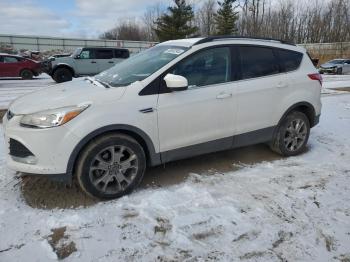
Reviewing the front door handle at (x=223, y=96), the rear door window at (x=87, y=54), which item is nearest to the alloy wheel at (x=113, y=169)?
the front door handle at (x=223, y=96)

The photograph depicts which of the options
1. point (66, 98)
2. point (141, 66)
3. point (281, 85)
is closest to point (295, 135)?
point (281, 85)

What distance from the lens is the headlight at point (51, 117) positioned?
342 cm

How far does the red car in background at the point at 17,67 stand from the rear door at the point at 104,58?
389 centimetres

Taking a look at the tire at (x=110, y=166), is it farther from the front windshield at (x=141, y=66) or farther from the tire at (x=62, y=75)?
the tire at (x=62, y=75)

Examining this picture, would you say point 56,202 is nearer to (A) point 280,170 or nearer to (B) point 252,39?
(A) point 280,170

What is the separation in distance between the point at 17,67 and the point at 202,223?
18.4 m

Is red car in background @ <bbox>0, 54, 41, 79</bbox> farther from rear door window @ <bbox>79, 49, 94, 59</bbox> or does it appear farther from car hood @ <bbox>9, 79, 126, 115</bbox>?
car hood @ <bbox>9, 79, 126, 115</bbox>

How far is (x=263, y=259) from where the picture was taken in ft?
9.20

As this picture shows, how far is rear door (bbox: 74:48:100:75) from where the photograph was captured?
17.4 meters

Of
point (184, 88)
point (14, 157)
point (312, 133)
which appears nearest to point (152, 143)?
point (184, 88)

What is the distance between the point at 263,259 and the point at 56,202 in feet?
7.31

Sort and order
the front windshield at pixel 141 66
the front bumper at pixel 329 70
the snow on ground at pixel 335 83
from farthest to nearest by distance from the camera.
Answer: the front bumper at pixel 329 70
the snow on ground at pixel 335 83
the front windshield at pixel 141 66

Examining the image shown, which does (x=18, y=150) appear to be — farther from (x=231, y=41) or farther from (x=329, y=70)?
(x=329, y=70)

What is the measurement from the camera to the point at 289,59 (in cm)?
503
